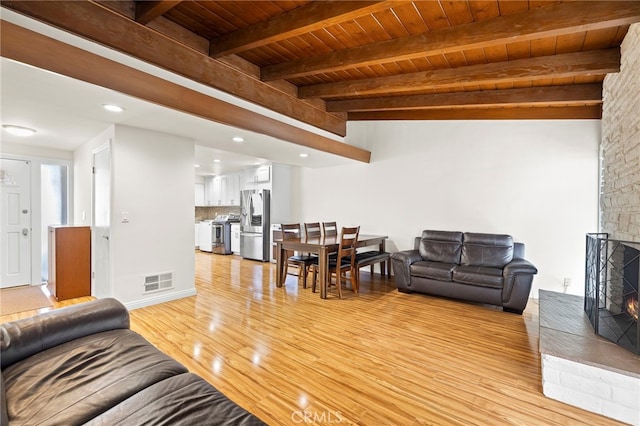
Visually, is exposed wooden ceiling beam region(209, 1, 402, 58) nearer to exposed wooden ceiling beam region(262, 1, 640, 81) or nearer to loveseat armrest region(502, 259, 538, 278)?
exposed wooden ceiling beam region(262, 1, 640, 81)

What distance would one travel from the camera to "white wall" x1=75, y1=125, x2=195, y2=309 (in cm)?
341

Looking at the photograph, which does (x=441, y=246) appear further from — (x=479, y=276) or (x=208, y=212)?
(x=208, y=212)

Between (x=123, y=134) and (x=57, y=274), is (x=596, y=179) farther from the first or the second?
(x=57, y=274)

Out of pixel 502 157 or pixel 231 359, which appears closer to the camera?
pixel 231 359

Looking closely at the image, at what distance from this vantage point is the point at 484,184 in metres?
4.58

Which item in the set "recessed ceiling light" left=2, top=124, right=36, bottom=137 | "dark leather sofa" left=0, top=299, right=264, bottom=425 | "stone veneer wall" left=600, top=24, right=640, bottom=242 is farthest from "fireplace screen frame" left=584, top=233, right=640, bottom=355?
"recessed ceiling light" left=2, top=124, right=36, bottom=137

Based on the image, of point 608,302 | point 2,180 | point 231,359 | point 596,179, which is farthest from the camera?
point 2,180

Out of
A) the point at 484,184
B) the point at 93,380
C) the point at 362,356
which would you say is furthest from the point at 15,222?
the point at 484,184

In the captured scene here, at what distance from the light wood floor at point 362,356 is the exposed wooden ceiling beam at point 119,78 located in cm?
215

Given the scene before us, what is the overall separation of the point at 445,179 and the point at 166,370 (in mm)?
4668

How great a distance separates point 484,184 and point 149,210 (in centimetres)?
476

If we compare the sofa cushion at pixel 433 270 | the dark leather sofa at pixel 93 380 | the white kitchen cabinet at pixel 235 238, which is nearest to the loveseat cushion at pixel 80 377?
the dark leather sofa at pixel 93 380

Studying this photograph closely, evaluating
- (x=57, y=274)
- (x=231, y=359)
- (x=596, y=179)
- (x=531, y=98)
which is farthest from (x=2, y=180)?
(x=596, y=179)

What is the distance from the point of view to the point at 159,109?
8.97ft
